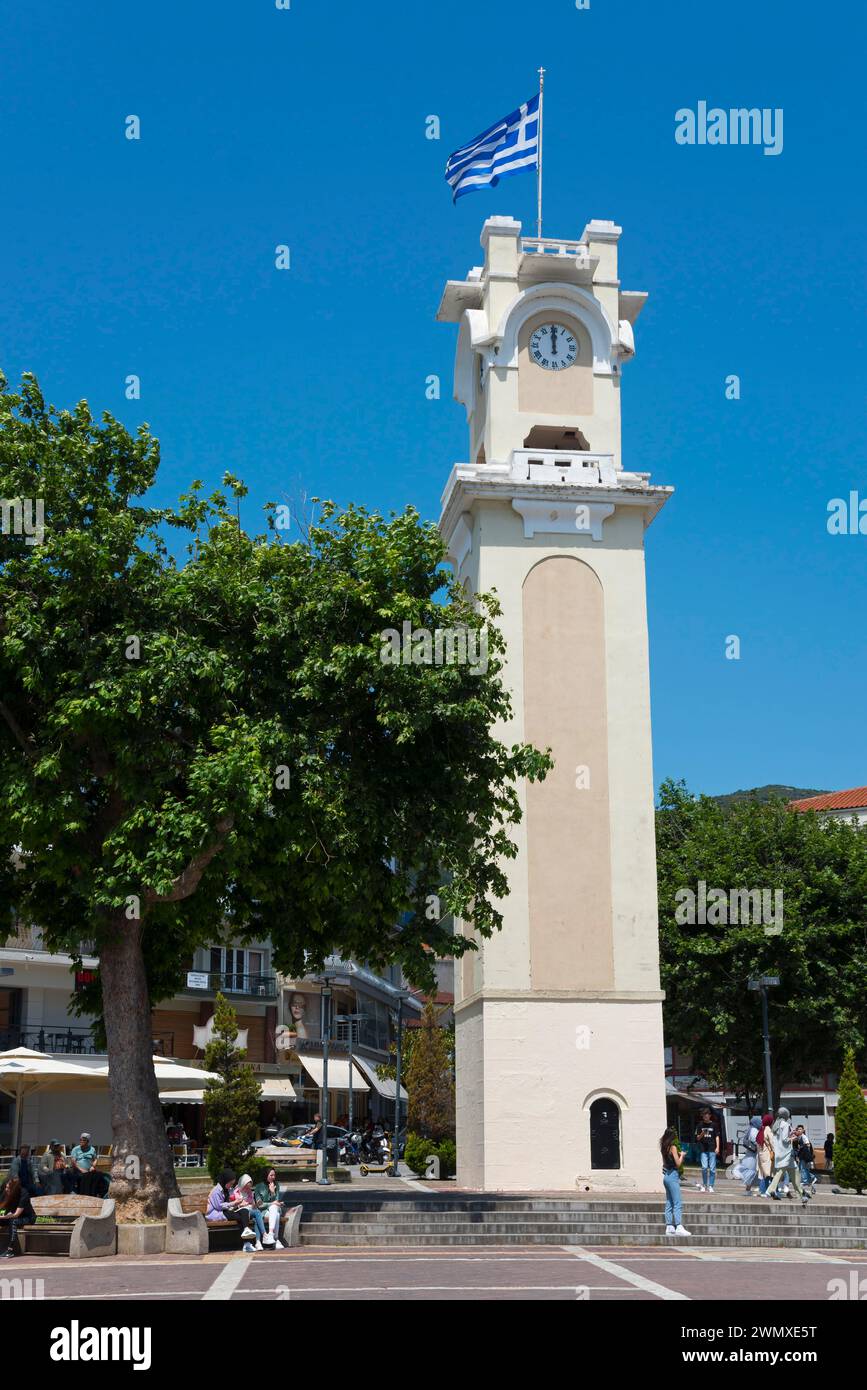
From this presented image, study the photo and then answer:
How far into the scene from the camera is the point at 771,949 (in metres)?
46.8

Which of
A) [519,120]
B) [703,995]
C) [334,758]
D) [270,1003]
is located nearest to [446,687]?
[334,758]

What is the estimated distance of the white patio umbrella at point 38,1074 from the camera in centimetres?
2725

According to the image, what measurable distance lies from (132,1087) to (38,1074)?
5806mm

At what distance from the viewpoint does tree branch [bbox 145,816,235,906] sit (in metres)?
21.9

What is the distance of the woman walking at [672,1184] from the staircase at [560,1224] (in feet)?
0.67

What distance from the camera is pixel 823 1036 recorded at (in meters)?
47.5

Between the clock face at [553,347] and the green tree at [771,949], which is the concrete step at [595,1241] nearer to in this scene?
the green tree at [771,949]

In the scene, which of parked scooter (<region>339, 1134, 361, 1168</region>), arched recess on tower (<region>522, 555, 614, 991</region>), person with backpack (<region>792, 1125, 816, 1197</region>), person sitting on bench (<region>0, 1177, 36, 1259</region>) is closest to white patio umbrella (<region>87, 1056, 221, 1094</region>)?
arched recess on tower (<region>522, 555, 614, 991</region>)

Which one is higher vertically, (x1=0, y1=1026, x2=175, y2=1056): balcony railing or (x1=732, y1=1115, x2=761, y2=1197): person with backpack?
(x1=0, y1=1026, x2=175, y2=1056): balcony railing

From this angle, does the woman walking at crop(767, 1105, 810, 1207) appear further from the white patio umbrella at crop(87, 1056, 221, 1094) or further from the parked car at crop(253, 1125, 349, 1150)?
the parked car at crop(253, 1125, 349, 1150)

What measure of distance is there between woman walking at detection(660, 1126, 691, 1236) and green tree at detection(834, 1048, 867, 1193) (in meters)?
16.8

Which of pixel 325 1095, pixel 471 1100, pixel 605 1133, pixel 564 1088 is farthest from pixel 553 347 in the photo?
pixel 325 1095

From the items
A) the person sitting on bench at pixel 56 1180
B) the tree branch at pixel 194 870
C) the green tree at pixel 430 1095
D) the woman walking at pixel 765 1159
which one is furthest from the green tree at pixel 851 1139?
the tree branch at pixel 194 870
